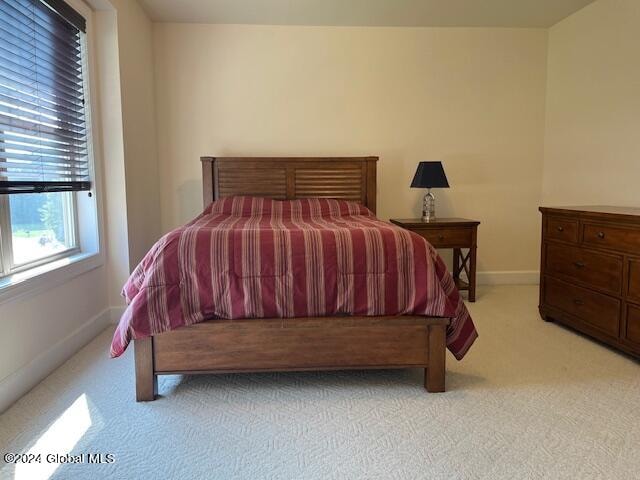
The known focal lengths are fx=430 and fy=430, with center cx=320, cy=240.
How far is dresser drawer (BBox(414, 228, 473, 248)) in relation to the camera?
3.49 m

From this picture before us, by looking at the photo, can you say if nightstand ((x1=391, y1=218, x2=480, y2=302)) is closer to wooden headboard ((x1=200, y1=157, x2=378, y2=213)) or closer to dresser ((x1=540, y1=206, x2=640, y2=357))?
wooden headboard ((x1=200, y1=157, x2=378, y2=213))

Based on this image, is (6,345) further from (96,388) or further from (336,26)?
(336,26)

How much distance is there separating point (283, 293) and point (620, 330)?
1889mm

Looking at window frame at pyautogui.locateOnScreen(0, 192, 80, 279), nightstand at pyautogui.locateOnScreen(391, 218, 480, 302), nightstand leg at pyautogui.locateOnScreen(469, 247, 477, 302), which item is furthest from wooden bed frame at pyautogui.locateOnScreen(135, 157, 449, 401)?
nightstand leg at pyautogui.locateOnScreen(469, 247, 477, 302)

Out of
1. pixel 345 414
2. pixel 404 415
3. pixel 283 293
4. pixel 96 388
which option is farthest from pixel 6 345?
pixel 404 415

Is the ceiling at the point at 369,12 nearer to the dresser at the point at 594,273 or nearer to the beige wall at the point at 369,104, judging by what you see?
the beige wall at the point at 369,104

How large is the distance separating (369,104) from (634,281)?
2469 millimetres

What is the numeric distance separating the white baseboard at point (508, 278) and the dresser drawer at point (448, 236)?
2.54 ft

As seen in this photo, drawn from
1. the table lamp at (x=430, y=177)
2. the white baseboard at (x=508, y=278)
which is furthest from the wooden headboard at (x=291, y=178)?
the white baseboard at (x=508, y=278)

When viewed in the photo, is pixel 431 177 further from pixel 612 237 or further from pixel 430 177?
pixel 612 237

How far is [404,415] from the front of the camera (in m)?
1.79

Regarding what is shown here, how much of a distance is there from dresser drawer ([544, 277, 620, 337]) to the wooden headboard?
5.03 feet

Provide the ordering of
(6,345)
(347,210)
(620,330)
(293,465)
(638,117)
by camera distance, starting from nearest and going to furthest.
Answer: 1. (293,465)
2. (6,345)
3. (620,330)
4. (638,117)
5. (347,210)

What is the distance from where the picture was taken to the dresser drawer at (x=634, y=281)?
2.25 metres
